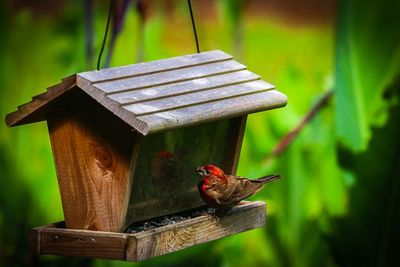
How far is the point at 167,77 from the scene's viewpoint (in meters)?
2.86

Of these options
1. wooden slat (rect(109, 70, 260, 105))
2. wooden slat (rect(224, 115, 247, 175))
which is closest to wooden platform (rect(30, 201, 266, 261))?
wooden slat (rect(224, 115, 247, 175))

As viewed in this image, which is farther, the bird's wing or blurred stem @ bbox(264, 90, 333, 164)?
blurred stem @ bbox(264, 90, 333, 164)

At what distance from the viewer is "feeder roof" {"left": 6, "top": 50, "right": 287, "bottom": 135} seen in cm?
260

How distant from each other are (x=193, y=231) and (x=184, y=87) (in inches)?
17.3

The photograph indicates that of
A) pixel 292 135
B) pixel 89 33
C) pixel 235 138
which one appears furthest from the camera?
pixel 89 33

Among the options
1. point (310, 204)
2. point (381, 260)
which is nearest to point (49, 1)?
point (310, 204)

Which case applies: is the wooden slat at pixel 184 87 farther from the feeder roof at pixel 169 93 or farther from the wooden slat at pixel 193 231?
the wooden slat at pixel 193 231

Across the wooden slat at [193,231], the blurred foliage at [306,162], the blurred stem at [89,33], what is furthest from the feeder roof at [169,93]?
the blurred stem at [89,33]

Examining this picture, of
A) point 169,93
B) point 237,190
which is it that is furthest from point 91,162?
point 237,190

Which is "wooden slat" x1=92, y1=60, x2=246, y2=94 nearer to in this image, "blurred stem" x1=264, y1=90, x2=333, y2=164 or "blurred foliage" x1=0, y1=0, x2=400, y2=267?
"blurred foliage" x1=0, y1=0, x2=400, y2=267

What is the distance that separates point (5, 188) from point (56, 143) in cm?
180

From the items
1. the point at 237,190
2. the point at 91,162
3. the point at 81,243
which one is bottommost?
the point at 81,243

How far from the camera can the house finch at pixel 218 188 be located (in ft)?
9.48

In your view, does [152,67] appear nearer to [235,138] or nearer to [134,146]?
[134,146]
